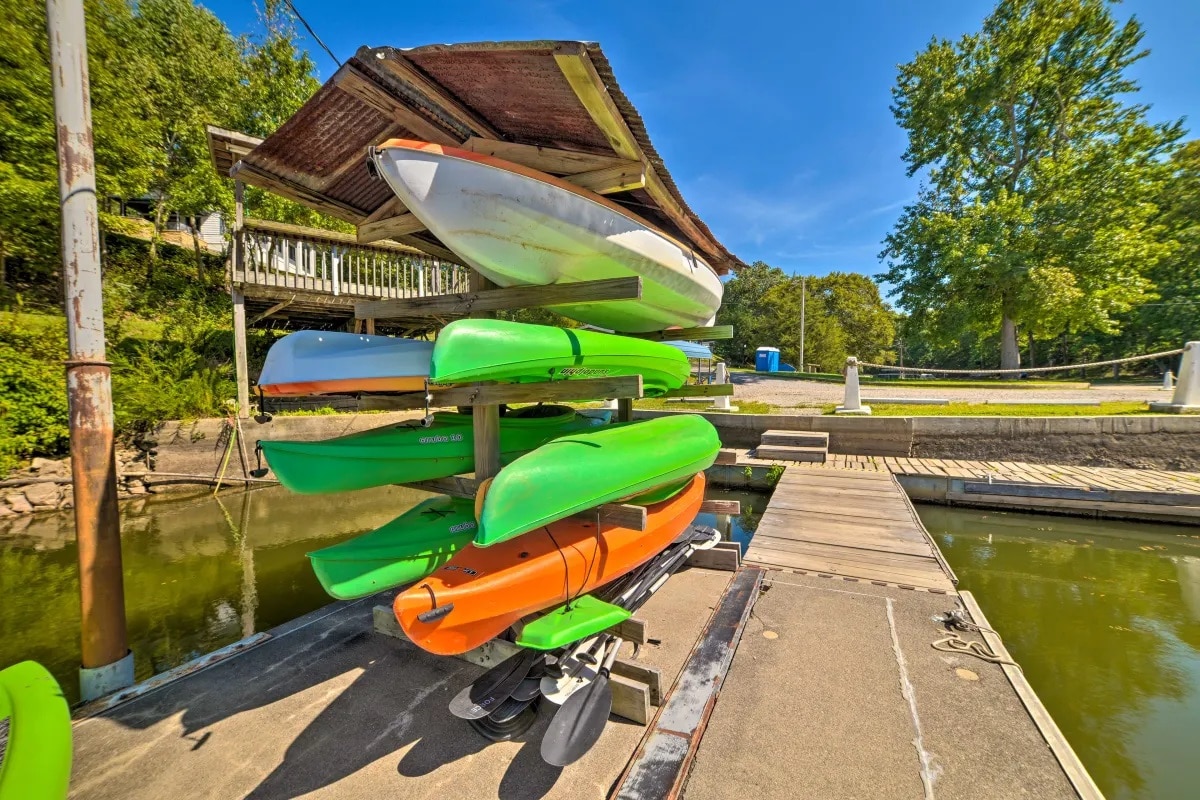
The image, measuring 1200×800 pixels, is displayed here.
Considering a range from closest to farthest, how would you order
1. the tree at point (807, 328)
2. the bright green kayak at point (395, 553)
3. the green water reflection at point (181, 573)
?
the bright green kayak at point (395, 553), the green water reflection at point (181, 573), the tree at point (807, 328)

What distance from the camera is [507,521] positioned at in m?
2.12

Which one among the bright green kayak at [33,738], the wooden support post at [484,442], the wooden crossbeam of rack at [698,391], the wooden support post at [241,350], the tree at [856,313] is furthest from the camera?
the tree at [856,313]

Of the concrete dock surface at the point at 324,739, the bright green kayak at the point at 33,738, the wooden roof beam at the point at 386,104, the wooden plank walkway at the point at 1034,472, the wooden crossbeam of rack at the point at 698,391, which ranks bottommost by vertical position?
the concrete dock surface at the point at 324,739

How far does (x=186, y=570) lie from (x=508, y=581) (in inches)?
187

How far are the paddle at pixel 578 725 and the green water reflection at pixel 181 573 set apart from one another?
3.16 metres

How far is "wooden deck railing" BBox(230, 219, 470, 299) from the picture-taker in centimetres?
835

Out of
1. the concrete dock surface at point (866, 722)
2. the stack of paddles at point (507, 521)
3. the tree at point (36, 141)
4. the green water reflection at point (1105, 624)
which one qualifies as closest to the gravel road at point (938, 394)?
the green water reflection at point (1105, 624)

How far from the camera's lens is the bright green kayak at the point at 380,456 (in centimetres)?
→ 258

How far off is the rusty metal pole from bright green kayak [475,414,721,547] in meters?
2.04

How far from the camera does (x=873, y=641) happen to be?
9.43 feet

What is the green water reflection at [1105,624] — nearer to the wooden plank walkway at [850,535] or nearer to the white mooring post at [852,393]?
the wooden plank walkway at [850,535]

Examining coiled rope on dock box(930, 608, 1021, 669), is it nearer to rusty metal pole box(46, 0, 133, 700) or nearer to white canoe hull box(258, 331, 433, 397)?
white canoe hull box(258, 331, 433, 397)

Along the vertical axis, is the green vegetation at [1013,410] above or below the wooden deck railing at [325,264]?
below

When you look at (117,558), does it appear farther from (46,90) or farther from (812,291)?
(812,291)
